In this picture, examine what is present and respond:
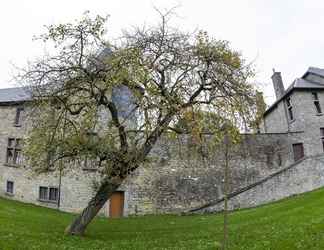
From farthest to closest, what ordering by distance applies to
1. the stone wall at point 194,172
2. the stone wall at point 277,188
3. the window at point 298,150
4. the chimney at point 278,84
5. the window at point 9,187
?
the chimney at point 278,84 → the window at point 9,187 → the window at point 298,150 → the stone wall at point 194,172 → the stone wall at point 277,188

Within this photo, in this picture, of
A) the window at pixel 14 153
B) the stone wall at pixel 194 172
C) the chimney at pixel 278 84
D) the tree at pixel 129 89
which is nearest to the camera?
the tree at pixel 129 89

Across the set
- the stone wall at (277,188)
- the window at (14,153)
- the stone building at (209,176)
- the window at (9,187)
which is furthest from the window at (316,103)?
the window at (9,187)

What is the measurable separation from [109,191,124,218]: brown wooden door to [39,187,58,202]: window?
4.29 m

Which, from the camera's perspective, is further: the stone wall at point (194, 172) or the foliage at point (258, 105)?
the stone wall at point (194, 172)

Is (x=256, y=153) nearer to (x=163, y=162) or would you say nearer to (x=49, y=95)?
(x=163, y=162)

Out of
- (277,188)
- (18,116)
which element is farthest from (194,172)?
(18,116)

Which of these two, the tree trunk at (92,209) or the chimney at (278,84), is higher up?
the chimney at (278,84)

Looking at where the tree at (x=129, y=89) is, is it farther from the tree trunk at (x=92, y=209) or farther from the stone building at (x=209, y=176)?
the stone building at (x=209, y=176)

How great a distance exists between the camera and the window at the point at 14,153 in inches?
1020

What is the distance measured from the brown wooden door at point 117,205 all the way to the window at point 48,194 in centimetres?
429

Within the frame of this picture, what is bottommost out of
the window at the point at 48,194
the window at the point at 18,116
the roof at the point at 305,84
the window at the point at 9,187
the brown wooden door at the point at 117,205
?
the brown wooden door at the point at 117,205

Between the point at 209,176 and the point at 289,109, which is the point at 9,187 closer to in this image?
the point at 209,176

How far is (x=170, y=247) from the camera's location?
9367 millimetres

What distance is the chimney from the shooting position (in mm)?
28125
